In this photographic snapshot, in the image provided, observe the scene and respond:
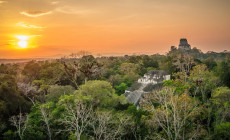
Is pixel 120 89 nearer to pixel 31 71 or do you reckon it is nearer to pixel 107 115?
pixel 31 71

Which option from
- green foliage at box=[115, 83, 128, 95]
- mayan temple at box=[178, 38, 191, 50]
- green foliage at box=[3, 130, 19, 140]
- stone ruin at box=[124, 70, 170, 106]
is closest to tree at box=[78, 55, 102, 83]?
green foliage at box=[115, 83, 128, 95]

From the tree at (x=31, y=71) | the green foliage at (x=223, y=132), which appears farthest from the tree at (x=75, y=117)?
the tree at (x=31, y=71)

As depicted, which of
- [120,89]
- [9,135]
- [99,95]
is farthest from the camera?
[120,89]

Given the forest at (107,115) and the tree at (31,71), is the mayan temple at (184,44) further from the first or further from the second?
the tree at (31,71)

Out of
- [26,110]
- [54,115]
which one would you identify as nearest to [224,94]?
[54,115]

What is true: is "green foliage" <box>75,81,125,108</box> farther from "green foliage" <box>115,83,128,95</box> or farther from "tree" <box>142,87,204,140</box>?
"green foliage" <box>115,83,128,95</box>

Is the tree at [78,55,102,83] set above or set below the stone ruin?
above

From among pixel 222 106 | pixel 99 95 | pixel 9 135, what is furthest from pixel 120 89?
pixel 9 135

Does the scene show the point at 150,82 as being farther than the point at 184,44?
No

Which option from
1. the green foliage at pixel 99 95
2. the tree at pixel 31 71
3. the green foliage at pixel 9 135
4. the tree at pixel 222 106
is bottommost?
the green foliage at pixel 9 135

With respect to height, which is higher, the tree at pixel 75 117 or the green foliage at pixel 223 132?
the tree at pixel 75 117

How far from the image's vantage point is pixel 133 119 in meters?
15.4

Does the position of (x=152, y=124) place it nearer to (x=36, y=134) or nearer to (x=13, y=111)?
(x=36, y=134)

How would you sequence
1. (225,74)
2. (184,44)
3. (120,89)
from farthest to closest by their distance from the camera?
(184,44) → (120,89) → (225,74)
